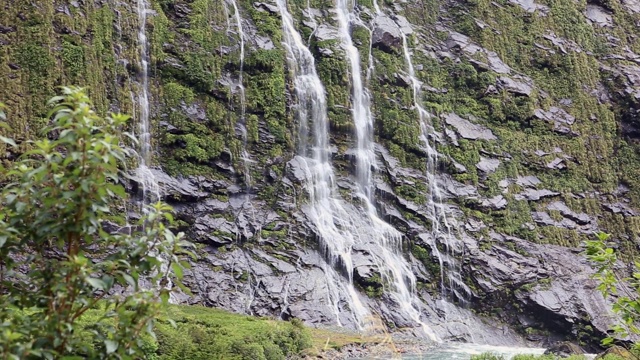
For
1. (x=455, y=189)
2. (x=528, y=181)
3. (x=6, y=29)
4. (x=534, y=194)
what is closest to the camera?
(x=6, y=29)

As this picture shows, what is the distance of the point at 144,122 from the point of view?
22.7m

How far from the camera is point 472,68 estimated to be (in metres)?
31.8

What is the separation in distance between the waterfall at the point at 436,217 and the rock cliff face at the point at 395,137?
0.12 metres

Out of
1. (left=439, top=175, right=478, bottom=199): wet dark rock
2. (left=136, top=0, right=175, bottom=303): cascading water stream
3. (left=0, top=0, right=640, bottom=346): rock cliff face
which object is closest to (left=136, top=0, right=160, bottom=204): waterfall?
(left=136, top=0, right=175, bottom=303): cascading water stream

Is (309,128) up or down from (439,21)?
down

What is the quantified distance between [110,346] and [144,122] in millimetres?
20450

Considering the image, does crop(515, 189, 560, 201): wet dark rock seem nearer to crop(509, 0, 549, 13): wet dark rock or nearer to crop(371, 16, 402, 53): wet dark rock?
crop(371, 16, 402, 53): wet dark rock

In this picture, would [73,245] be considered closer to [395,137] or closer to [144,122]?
[144,122]

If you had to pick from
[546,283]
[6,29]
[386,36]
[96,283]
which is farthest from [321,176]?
[96,283]

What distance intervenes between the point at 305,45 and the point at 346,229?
9.88 m

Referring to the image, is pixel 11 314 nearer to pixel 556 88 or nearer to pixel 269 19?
pixel 269 19

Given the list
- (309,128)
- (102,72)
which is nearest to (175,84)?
(102,72)

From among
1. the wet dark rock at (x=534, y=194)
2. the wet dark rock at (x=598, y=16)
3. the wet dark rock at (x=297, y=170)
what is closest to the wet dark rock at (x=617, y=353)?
the wet dark rock at (x=297, y=170)

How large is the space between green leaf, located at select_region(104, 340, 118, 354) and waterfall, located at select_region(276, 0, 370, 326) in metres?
18.2
